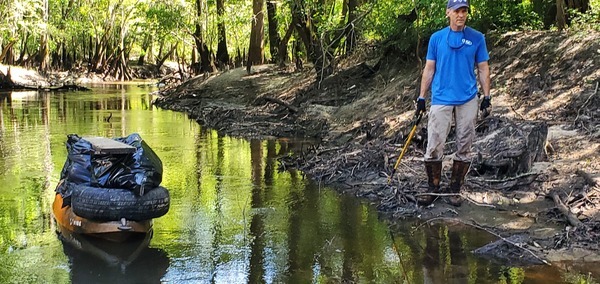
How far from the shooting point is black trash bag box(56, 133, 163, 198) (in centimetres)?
629

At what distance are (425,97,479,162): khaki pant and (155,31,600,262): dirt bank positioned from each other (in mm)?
607

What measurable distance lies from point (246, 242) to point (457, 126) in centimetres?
263

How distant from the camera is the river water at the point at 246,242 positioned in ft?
17.0

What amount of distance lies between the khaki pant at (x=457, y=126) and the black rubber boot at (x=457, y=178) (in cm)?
7

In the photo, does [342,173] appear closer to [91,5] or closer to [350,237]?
[350,237]

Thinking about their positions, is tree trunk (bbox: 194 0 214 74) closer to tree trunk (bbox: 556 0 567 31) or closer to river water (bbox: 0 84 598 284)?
tree trunk (bbox: 556 0 567 31)

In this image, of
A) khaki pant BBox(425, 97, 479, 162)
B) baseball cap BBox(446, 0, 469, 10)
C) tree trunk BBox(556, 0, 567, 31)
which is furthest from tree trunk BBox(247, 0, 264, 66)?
baseball cap BBox(446, 0, 469, 10)

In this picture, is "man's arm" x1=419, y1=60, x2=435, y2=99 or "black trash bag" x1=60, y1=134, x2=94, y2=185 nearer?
"black trash bag" x1=60, y1=134, x2=94, y2=185

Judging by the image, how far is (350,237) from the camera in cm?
631

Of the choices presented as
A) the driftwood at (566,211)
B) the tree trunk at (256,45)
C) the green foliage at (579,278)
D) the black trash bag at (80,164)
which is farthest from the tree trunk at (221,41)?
the green foliage at (579,278)

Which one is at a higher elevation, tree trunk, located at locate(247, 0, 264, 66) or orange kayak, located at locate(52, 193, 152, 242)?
tree trunk, located at locate(247, 0, 264, 66)

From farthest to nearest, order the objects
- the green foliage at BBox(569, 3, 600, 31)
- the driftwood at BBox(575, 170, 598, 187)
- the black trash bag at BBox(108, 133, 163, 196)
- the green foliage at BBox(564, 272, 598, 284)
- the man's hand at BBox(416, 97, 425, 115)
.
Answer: the green foliage at BBox(569, 3, 600, 31)
the man's hand at BBox(416, 97, 425, 115)
the driftwood at BBox(575, 170, 598, 187)
the black trash bag at BBox(108, 133, 163, 196)
the green foliage at BBox(564, 272, 598, 284)

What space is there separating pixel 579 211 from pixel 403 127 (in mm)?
4858

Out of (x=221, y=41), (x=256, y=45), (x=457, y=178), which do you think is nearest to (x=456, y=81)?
(x=457, y=178)
